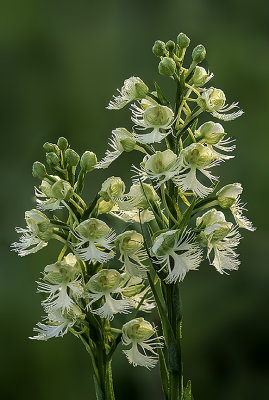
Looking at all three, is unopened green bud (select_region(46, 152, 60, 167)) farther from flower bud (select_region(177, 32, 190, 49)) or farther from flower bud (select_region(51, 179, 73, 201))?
flower bud (select_region(177, 32, 190, 49))

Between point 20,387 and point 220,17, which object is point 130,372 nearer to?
point 20,387

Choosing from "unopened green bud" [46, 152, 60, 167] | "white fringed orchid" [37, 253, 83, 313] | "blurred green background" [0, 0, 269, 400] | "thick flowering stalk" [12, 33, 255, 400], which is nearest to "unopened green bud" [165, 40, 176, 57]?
"thick flowering stalk" [12, 33, 255, 400]

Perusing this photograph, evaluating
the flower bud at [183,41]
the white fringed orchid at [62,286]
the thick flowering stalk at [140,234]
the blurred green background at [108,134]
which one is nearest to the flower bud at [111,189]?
the thick flowering stalk at [140,234]

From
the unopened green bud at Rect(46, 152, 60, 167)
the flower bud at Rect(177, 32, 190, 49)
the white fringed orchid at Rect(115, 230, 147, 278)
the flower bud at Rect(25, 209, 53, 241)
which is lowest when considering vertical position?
the white fringed orchid at Rect(115, 230, 147, 278)

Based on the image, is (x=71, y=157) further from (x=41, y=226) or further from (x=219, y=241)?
(x=219, y=241)

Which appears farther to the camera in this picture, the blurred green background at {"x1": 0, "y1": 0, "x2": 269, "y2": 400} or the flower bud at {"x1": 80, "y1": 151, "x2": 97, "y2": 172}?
the blurred green background at {"x1": 0, "y1": 0, "x2": 269, "y2": 400}

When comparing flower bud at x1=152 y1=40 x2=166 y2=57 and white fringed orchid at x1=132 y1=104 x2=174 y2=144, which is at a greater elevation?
flower bud at x1=152 y1=40 x2=166 y2=57

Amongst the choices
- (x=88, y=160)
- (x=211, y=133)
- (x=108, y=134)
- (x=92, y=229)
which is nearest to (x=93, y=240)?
(x=92, y=229)
